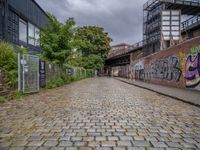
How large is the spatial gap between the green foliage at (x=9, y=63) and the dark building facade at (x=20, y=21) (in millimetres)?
6488

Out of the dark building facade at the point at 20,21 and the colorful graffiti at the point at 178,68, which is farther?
the dark building facade at the point at 20,21

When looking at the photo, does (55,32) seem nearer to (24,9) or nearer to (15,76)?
(24,9)

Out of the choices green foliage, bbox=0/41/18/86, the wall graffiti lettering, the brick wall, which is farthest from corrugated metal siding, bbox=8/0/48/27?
the wall graffiti lettering

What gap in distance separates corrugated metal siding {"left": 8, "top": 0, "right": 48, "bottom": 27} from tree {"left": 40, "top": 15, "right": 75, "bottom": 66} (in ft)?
8.14

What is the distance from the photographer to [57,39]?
1786cm

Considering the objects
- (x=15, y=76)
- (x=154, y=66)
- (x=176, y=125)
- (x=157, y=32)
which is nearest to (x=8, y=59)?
(x=15, y=76)

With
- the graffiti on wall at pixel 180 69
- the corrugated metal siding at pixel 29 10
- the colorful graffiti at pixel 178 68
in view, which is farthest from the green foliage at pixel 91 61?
the graffiti on wall at pixel 180 69

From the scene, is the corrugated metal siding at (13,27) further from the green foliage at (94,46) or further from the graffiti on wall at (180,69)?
the green foliage at (94,46)

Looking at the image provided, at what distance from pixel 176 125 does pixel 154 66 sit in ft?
61.8

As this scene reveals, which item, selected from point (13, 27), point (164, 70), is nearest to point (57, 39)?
point (13, 27)

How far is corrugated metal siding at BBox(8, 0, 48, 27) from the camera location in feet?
60.2

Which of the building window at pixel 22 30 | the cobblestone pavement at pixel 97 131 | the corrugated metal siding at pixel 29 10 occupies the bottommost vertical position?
the cobblestone pavement at pixel 97 131

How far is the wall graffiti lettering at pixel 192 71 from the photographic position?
13156 millimetres

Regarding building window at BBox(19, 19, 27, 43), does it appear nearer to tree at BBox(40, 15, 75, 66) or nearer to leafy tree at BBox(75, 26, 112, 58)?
tree at BBox(40, 15, 75, 66)
